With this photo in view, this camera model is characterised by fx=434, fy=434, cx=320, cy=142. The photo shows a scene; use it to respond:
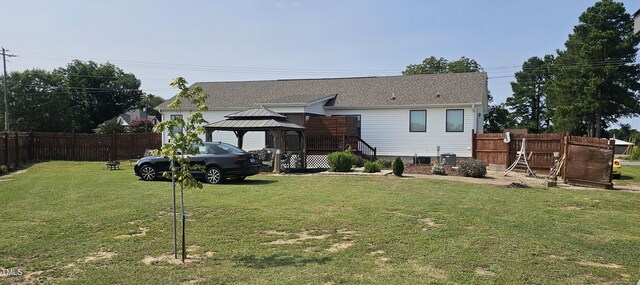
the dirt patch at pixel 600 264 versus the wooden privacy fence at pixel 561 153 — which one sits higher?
the wooden privacy fence at pixel 561 153

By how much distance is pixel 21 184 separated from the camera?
1343 cm

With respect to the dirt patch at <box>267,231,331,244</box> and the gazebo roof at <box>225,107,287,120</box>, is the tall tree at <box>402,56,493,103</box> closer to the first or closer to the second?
the gazebo roof at <box>225,107,287,120</box>

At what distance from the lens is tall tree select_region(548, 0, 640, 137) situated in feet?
114

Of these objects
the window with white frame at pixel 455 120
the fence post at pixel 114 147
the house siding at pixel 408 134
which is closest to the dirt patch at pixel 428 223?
the house siding at pixel 408 134

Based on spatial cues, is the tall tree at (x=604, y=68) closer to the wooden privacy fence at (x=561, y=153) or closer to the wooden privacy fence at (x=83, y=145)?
the wooden privacy fence at (x=561, y=153)

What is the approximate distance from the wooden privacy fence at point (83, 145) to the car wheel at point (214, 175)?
46.9ft

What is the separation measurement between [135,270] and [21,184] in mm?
11062

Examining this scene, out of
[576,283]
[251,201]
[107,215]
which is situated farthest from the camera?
[251,201]

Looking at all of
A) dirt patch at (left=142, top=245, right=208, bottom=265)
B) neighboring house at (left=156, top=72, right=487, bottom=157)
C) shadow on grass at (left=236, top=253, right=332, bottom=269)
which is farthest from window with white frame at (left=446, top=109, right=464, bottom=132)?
dirt patch at (left=142, top=245, right=208, bottom=265)

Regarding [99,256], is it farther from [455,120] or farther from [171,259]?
[455,120]

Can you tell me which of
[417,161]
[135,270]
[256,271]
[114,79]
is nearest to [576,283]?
[256,271]

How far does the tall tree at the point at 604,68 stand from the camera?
34.8 metres

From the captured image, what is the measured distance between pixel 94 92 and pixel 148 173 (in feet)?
152

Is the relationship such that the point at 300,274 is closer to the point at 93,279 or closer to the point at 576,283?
the point at 93,279
